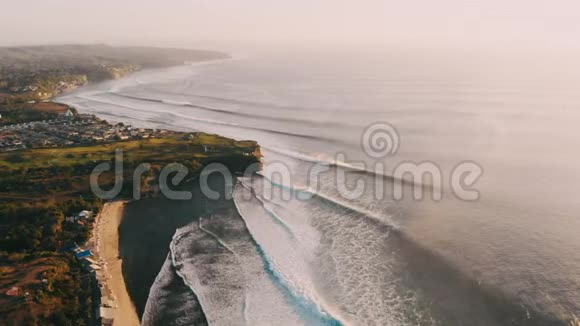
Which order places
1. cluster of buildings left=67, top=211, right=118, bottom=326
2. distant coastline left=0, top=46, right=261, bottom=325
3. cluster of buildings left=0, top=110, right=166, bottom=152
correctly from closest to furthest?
cluster of buildings left=67, top=211, right=118, bottom=326 < distant coastline left=0, top=46, right=261, bottom=325 < cluster of buildings left=0, top=110, right=166, bottom=152

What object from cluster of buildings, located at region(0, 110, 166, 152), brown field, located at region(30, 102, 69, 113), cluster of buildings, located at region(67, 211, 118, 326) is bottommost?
cluster of buildings, located at region(67, 211, 118, 326)

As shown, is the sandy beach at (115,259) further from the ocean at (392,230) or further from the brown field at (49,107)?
the brown field at (49,107)

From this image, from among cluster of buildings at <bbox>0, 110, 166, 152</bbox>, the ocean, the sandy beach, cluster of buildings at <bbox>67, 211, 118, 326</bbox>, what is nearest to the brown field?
cluster of buildings at <bbox>0, 110, 166, 152</bbox>

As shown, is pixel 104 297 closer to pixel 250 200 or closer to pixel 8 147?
pixel 250 200

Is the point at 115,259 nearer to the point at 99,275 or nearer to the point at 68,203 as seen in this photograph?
the point at 99,275

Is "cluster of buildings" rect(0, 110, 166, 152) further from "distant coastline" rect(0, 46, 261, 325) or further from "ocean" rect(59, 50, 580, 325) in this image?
"ocean" rect(59, 50, 580, 325)

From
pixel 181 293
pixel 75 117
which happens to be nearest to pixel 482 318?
pixel 181 293

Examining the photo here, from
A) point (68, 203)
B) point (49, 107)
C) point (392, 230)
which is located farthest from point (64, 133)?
point (392, 230)
